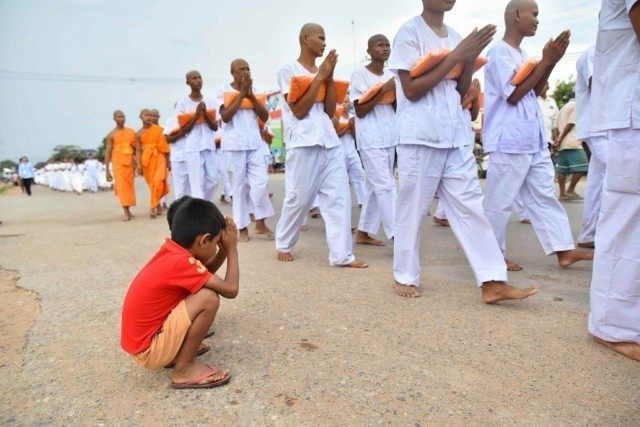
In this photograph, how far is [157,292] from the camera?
6.93ft

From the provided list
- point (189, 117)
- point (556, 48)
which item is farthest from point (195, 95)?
point (556, 48)

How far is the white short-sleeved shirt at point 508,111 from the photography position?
376cm

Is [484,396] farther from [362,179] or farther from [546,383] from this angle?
[362,179]

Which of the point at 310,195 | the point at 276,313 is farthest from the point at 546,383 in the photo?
the point at 310,195

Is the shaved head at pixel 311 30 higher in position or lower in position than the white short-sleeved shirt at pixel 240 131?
higher

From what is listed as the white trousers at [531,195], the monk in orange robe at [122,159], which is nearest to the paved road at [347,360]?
the white trousers at [531,195]

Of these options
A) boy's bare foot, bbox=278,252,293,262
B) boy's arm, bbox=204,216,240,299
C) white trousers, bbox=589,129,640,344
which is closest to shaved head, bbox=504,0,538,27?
white trousers, bbox=589,129,640,344

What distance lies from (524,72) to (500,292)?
1678 millimetres

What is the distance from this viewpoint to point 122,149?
8.80 metres

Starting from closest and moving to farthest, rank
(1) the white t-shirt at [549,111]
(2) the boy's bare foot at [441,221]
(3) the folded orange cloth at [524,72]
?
(3) the folded orange cloth at [524,72] < (2) the boy's bare foot at [441,221] < (1) the white t-shirt at [549,111]

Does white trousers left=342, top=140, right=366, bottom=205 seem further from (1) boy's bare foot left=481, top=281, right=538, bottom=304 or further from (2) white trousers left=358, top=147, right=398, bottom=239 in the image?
(1) boy's bare foot left=481, top=281, right=538, bottom=304

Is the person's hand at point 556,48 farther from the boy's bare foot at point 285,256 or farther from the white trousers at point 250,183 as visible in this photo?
the white trousers at point 250,183

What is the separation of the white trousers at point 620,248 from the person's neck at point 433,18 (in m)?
1.36

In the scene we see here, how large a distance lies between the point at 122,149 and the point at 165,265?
7.40 m
